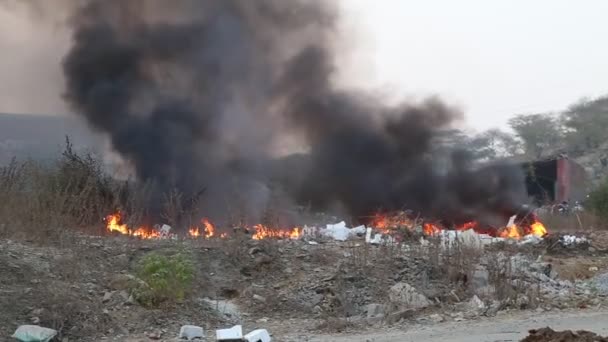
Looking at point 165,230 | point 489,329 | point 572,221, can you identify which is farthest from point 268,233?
point 572,221

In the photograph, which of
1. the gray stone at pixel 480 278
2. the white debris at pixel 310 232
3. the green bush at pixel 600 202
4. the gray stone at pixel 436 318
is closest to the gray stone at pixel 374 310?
the gray stone at pixel 436 318

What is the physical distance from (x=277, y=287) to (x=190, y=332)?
280 centimetres

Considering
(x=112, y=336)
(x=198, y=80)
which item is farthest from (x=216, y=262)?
(x=198, y=80)

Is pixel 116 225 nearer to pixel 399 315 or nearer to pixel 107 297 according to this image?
pixel 107 297

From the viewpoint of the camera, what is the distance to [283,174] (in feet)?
79.4

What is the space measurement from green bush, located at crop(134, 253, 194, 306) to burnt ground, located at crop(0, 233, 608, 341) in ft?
0.40

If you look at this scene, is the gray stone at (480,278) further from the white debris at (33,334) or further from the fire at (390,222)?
the white debris at (33,334)

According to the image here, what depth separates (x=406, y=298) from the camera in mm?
11078

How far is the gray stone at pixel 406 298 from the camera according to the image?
10891mm

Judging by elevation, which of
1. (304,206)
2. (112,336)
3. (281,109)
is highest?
(281,109)

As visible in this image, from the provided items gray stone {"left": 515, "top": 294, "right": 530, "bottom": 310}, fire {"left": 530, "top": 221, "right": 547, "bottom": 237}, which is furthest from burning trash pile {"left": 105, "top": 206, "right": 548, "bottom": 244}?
gray stone {"left": 515, "top": 294, "right": 530, "bottom": 310}

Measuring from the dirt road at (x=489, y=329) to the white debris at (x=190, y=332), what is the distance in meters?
1.38

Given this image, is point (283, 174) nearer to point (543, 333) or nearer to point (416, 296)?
point (416, 296)

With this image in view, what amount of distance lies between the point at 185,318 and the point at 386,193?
15.0 metres
